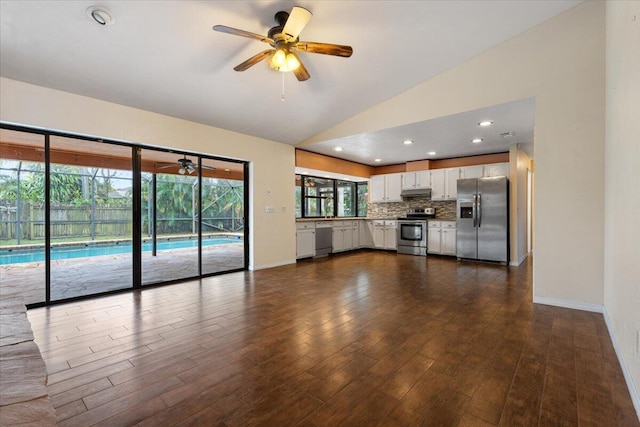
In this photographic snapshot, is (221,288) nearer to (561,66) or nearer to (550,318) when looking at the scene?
(550,318)

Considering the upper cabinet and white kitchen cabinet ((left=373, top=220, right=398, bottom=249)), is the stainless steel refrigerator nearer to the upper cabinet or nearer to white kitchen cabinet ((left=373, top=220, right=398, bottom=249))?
the upper cabinet

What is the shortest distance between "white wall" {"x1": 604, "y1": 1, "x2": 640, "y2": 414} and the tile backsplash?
15.2 ft

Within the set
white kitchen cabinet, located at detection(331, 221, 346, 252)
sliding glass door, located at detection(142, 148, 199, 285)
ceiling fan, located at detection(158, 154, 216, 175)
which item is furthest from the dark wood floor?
white kitchen cabinet, located at detection(331, 221, 346, 252)

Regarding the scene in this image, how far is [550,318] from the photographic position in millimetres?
2979

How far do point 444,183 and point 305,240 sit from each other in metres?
3.65

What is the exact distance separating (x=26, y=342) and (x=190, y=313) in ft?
6.71

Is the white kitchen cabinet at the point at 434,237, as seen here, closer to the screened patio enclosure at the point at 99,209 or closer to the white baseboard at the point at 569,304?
the white baseboard at the point at 569,304

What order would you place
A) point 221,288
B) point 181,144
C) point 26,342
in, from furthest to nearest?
point 181,144 < point 221,288 < point 26,342

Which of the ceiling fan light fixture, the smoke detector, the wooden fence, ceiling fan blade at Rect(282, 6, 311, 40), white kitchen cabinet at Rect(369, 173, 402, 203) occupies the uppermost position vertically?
the smoke detector

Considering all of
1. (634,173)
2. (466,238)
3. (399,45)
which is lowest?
(466,238)

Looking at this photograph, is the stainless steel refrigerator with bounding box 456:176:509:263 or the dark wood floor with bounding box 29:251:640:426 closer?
the dark wood floor with bounding box 29:251:640:426

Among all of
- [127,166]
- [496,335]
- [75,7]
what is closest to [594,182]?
[496,335]

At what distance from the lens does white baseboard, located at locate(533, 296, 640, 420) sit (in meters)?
1.70

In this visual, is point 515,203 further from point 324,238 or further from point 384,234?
point 324,238
